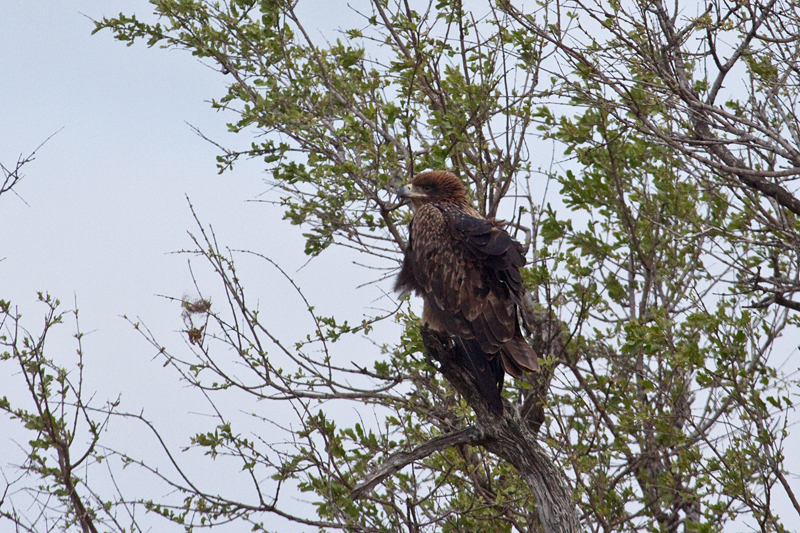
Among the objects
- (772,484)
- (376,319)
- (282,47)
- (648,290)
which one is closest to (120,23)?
(282,47)

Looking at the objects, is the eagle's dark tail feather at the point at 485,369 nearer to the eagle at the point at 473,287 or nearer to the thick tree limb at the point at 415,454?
the eagle at the point at 473,287

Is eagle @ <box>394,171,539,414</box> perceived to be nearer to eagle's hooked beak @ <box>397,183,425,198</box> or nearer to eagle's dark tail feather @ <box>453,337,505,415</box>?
eagle's dark tail feather @ <box>453,337,505,415</box>

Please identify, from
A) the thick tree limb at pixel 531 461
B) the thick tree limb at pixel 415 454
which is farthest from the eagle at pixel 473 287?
the thick tree limb at pixel 415 454

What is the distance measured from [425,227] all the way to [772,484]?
113 inches

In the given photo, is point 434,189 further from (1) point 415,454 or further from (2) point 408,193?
(1) point 415,454

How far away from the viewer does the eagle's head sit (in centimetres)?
579

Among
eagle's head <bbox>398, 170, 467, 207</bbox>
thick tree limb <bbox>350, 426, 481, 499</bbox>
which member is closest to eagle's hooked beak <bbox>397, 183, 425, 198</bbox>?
eagle's head <bbox>398, 170, 467, 207</bbox>

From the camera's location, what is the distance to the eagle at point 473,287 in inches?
183

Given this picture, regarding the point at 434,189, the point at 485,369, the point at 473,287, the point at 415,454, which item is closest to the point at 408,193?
the point at 434,189

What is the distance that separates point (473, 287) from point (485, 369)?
1.80ft

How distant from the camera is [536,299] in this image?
22.7 ft

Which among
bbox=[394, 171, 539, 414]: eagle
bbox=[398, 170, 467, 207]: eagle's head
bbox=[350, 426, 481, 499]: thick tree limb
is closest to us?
bbox=[350, 426, 481, 499]: thick tree limb

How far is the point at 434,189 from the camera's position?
19.1ft

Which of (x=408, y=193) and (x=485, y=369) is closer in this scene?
(x=485, y=369)
